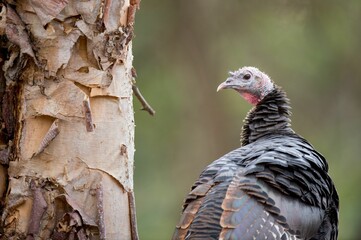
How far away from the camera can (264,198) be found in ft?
13.7

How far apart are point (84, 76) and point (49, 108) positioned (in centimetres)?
21

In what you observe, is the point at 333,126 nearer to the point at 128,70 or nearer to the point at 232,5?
the point at 232,5

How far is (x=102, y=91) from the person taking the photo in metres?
3.86

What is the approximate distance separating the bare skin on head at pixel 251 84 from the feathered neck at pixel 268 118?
0.29 ft

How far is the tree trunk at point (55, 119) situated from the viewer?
148 inches

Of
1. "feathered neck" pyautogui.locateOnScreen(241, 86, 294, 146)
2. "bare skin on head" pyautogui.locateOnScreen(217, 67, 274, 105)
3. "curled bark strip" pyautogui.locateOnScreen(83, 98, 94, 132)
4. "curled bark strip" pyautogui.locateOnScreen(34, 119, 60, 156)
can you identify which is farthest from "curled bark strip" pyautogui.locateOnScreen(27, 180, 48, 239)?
"bare skin on head" pyautogui.locateOnScreen(217, 67, 274, 105)

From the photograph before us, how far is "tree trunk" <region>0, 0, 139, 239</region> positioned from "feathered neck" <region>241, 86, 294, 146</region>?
1.74 metres

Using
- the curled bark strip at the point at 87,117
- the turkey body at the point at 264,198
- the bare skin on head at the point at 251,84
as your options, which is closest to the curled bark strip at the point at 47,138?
the curled bark strip at the point at 87,117

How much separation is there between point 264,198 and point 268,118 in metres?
1.39

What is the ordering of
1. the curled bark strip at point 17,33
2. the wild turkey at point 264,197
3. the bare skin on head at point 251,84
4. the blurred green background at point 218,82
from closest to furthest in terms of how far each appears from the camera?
the curled bark strip at point 17,33, the wild turkey at point 264,197, the bare skin on head at point 251,84, the blurred green background at point 218,82

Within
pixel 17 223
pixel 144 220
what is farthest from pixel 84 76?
pixel 144 220

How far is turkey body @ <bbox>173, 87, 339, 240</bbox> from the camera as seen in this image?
4062mm

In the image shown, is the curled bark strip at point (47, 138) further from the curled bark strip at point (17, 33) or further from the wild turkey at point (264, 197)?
the wild turkey at point (264, 197)

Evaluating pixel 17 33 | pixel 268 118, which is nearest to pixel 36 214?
pixel 17 33
